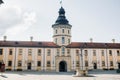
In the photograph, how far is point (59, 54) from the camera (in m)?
49.5

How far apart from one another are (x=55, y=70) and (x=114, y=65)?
15.9m

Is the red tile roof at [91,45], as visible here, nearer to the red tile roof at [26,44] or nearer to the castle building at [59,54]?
the castle building at [59,54]

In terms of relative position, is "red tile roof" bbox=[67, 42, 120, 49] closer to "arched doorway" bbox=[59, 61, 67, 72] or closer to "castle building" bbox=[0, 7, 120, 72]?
"castle building" bbox=[0, 7, 120, 72]

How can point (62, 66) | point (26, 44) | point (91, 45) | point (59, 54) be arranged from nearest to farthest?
point (59, 54) → point (26, 44) → point (62, 66) → point (91, 45)

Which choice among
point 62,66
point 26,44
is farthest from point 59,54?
point 26,44

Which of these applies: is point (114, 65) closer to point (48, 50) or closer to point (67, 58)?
point (67, 58)

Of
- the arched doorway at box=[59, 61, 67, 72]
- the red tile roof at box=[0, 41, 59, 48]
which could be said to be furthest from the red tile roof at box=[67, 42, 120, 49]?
the red tile roof at box=[0, 41, 59, 48]

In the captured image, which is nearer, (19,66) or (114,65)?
(19,66)

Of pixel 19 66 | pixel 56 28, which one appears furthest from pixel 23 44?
pixel 56 28

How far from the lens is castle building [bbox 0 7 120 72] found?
4881cm

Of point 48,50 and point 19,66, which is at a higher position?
point 48,50

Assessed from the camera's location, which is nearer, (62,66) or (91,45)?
(62,66)

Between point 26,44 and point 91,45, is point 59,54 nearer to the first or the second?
point 26,44

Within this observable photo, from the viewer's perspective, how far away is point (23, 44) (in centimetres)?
4994
